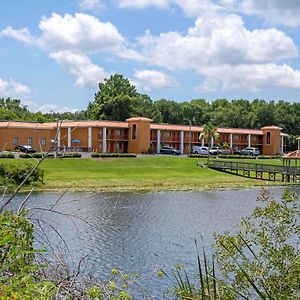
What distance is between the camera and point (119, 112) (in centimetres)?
10944

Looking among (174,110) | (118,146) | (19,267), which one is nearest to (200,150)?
(118,146)

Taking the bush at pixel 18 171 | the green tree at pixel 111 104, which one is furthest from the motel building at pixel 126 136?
the bush at pixel 18 171

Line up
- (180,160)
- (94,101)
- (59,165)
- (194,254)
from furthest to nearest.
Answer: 1. (94,101)
2. (180,160)
3. (59,165)
4. (194,254)

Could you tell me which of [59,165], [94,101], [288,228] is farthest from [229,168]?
[288,228]

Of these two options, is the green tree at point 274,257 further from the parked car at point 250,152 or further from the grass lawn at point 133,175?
the parked car at point 250,152

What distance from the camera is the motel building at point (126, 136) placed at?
274 feet

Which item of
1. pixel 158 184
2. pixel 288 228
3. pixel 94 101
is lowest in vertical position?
pixel 158 184

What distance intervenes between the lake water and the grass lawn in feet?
21.6

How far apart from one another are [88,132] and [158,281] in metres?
71.6

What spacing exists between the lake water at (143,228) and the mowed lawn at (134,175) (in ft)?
23.2

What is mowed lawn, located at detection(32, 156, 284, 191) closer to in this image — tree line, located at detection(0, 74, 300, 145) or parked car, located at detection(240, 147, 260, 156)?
parked car, located at detection(240, 147, 260, 156)

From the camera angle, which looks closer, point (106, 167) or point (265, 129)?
point (106, 167)

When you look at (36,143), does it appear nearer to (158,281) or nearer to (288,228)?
(158,281)

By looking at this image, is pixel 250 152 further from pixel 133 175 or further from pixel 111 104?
pixel 133 175
